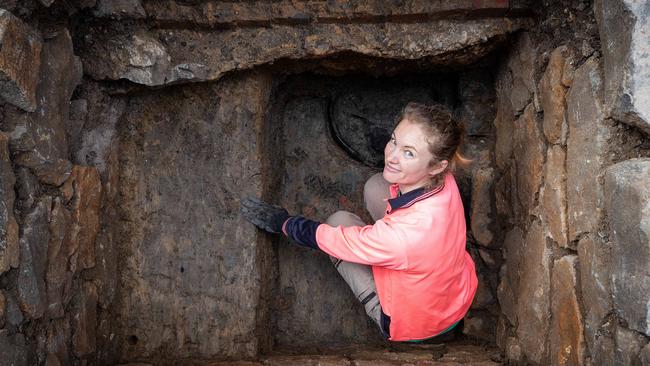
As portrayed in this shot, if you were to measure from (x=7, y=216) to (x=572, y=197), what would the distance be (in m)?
1.80

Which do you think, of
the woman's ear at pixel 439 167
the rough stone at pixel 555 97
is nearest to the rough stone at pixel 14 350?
the woman's ear at pixel 439 167

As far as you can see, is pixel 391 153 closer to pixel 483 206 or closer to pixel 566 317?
pixel 483 206

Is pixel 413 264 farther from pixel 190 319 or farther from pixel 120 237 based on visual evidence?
pixel 120 237

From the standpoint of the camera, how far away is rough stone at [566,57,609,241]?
1899mm

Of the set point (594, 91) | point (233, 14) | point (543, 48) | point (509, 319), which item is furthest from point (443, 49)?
point (509, 319)

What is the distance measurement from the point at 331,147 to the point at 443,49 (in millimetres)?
835

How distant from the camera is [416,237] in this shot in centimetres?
227

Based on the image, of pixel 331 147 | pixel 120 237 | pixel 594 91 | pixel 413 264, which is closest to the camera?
pixel 594 91

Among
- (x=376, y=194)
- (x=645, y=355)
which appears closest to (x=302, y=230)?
(x=376, y=194)

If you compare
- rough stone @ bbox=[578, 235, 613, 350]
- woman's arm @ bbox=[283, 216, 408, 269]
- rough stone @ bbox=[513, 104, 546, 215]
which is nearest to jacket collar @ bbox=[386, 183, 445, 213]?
woman's arm @ bbox=[283, 216, 408, 269]

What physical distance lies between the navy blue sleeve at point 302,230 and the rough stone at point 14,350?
1.05 meters

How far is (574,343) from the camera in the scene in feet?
6.75

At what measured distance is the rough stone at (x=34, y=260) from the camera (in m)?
1.94

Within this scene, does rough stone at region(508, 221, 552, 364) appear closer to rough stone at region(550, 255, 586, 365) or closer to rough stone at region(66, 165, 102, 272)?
rough stone at region(550, 255, 586, 365)
